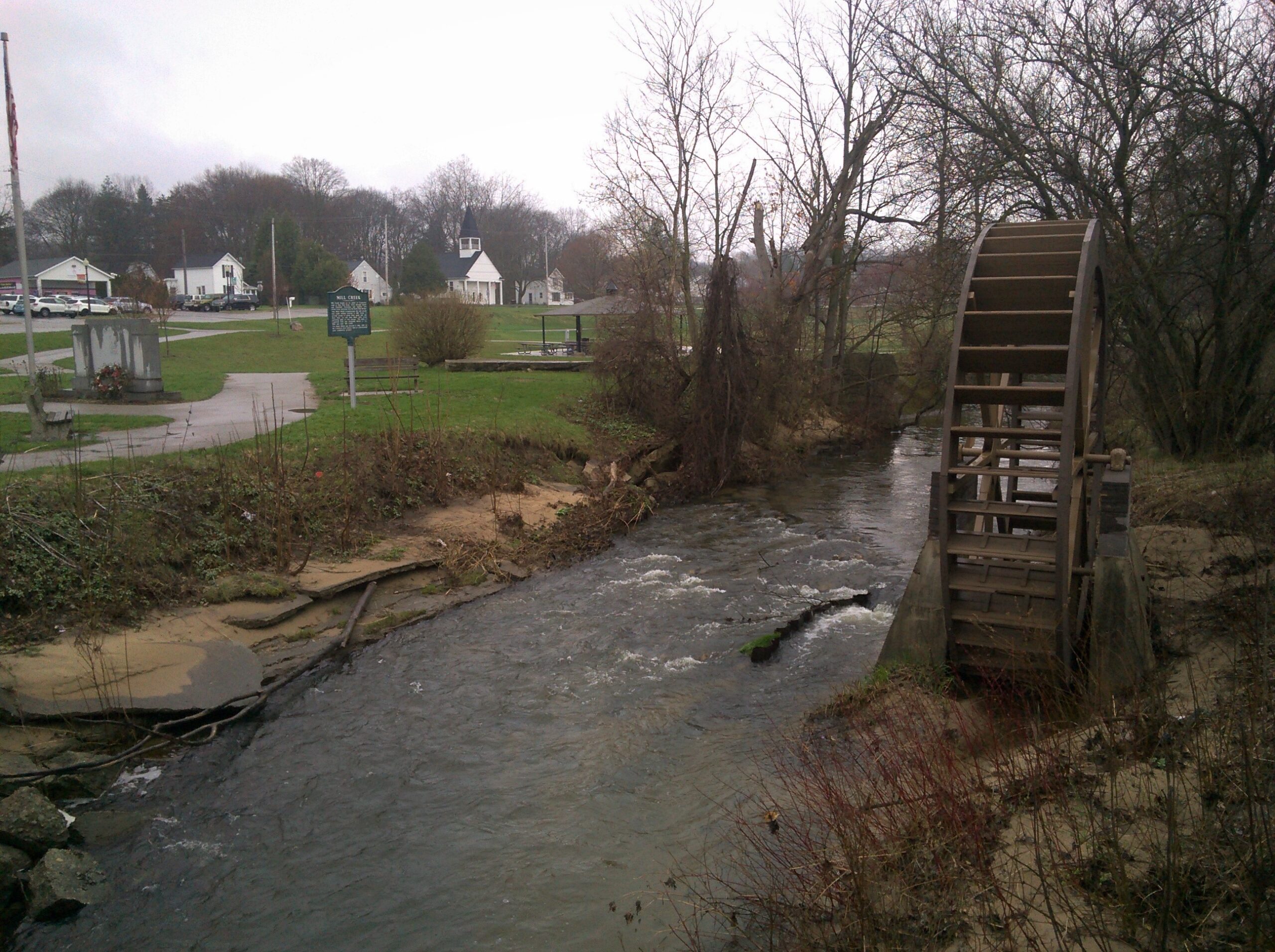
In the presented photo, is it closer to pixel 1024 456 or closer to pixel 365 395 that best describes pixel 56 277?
pixel 365 395

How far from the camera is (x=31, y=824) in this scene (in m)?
5.95

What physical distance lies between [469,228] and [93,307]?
157 ft

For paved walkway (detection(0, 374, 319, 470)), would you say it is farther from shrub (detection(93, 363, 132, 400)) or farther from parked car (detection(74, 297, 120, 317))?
parked car (detection(74, 297, 120, 317))

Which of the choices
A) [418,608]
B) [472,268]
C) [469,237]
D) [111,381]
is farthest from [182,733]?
[469,237]

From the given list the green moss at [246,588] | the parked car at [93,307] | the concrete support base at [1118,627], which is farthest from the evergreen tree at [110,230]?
the concrete support base at [1118,627]

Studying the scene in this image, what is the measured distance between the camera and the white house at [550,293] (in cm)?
9350

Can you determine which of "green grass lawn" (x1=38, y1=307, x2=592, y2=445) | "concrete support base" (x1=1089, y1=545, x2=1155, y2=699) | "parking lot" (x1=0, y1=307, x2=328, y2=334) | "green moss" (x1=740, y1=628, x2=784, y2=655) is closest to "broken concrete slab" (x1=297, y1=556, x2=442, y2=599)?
"green grass lawn" (x1=38, y1=307, x2=592, y2=445)

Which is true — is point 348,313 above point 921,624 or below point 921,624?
above

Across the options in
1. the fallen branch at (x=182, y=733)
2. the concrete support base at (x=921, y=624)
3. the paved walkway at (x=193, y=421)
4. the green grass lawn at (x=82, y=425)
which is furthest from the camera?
the green grass lawn at (x=82, y=425)

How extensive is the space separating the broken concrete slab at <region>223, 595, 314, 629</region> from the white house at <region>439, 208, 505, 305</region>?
74353mm

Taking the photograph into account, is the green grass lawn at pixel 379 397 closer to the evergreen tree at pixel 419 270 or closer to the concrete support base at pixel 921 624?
the concrete support base at pixel 921 624

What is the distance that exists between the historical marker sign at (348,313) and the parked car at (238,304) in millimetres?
48495

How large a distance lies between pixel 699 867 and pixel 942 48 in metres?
13.2

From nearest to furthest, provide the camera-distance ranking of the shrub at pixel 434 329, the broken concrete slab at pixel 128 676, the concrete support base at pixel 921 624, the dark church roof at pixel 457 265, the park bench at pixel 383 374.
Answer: the broken concrete slab at pixel 128 676
the concrete support base at pixel 921 624
the park bench at pixel 383 374
the shrub at pixel 434 329
the dark church roof at pixel 457 265
